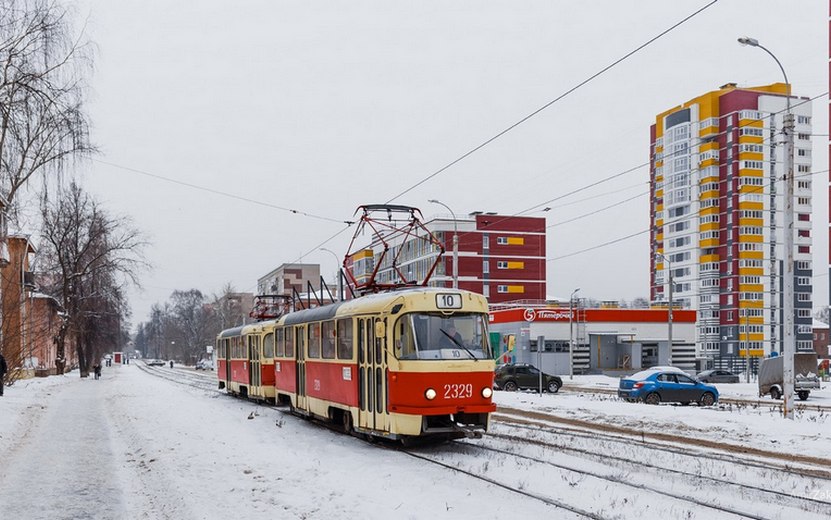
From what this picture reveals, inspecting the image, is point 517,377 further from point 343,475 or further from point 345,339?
point 343,475

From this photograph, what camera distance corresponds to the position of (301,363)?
66.3ft

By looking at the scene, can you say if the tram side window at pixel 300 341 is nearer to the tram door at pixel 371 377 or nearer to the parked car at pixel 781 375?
the tram door at pixel 371 377

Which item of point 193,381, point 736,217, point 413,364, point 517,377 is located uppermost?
point 736,217

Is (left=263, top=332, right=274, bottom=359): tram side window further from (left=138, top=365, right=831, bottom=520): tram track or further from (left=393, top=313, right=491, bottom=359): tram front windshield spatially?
(left=393, top=313, right=491, bottom=359): tram front windshield

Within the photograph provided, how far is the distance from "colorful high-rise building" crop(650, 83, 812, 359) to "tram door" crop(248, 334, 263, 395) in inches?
2919

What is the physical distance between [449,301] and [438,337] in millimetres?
668

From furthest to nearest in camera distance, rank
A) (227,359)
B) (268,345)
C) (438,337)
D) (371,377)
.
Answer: (227,359) → (268,345) → (371,377) → (438,337)

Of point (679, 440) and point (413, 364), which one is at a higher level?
point (413, 364)

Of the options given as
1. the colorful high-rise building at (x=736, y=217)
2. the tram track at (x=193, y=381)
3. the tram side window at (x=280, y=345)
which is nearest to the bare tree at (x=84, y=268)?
the tram track at (x=193, y=381)

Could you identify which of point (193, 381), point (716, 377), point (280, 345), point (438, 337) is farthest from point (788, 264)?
point (193, 381)

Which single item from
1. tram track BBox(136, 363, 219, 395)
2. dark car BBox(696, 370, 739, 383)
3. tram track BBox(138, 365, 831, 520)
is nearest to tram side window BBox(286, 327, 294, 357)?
tram track BBox(138, 365, 831, 520)

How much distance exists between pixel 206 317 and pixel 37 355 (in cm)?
7680

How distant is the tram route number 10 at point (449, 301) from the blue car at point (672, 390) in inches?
644

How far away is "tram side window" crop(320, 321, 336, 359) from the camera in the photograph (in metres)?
17.1
